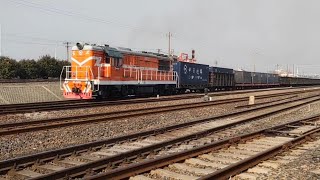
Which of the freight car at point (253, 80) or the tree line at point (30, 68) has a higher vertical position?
the tree line at point (30, 68)

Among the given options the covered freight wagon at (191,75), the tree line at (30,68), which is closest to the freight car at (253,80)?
the covered freight wagon at (191,75)

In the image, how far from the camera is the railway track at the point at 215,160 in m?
6.37

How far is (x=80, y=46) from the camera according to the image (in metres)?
23.1

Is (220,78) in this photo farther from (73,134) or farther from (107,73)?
(73,134)

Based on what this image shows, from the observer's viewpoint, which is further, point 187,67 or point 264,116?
point 187,67

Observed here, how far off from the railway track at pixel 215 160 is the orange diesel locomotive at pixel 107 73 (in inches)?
503

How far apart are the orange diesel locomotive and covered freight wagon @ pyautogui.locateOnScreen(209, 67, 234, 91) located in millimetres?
14166

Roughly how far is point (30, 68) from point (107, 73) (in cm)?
3082

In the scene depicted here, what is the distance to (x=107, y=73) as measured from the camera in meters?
22.9

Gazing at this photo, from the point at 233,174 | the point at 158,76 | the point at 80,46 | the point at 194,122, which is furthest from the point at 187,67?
the point at 233,174

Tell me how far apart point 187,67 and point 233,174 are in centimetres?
2872

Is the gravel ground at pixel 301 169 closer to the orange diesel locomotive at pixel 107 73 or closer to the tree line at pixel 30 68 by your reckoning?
the orange diesel locomotive at pixel 107 73

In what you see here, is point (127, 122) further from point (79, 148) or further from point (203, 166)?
point (203, 166)

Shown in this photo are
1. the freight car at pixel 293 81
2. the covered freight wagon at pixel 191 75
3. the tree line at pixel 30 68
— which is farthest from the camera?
the freight car at pixel 293 81
